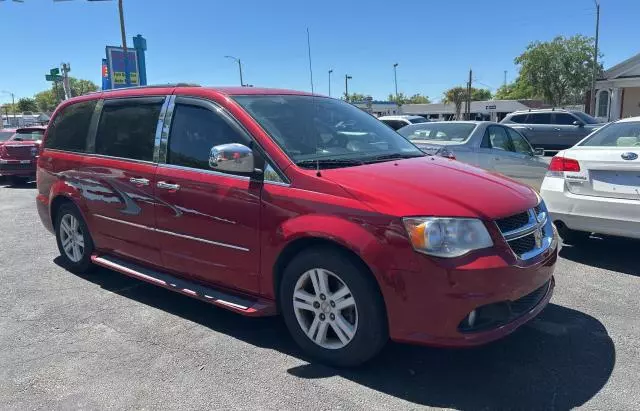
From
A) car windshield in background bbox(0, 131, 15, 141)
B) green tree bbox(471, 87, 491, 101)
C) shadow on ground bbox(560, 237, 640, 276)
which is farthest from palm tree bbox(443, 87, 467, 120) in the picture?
shadow on ground bbox(560, 237, 640, 276)

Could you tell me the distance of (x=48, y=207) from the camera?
18.4ft

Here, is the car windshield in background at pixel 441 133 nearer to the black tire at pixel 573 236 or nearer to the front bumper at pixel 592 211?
the black tire at pixel 573 236

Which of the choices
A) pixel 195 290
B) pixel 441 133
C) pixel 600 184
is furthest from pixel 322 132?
pixel 441 133

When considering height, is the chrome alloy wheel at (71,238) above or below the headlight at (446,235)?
below

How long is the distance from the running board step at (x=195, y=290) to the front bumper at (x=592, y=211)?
347 centimetres

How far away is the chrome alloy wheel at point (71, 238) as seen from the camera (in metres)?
5.32

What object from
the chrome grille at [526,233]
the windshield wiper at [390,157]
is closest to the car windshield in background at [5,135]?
the windshield wiper at [390,157]

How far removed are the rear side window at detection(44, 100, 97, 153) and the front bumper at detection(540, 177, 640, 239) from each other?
4.82 m

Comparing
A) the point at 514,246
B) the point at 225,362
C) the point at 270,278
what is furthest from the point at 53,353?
the point at 514,246

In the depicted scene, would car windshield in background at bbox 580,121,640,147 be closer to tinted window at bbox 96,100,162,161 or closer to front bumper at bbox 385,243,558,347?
front bumper at bbox 385,243,558,347

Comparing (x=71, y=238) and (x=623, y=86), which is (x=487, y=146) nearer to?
(x=71, y=238)

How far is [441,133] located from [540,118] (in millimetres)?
13566

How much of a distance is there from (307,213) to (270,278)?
1.89ft

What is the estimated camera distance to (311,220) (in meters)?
3.28
